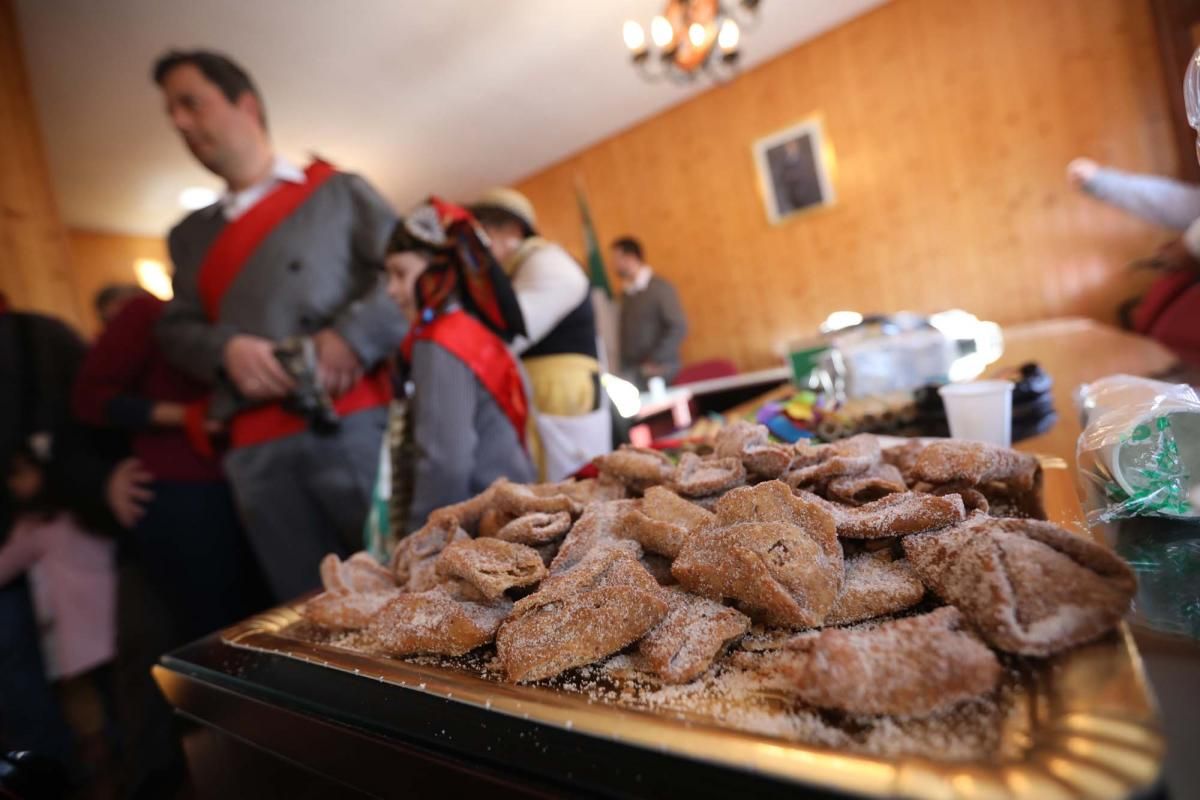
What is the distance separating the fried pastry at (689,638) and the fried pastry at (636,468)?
0.84 ft

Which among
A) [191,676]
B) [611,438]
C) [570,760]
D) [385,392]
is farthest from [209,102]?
[570,760]

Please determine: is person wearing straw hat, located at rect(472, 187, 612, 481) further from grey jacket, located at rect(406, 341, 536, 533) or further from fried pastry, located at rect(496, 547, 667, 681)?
fried pastry, located at rect(496, 547, 667, 681)

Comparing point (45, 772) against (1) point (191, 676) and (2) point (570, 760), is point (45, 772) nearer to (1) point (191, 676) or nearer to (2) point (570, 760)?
(1) point (191, 676)

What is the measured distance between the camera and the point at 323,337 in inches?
56.3

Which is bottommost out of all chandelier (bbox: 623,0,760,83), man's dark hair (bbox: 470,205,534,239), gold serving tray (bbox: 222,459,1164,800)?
gold serving tray (bbox: 222,459,1164,800)

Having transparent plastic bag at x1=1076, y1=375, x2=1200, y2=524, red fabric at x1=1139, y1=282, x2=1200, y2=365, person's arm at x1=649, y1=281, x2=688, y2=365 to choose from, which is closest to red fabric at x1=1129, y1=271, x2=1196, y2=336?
red fabric at x1=1139, y1=282, x2=1200, y2=365

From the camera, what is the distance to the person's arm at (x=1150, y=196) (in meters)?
2.32

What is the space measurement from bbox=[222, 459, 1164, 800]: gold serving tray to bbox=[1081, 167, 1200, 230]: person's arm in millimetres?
2604

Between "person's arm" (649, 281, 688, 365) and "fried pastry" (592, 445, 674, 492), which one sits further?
"person's arm" (649, 281, 688, 365)

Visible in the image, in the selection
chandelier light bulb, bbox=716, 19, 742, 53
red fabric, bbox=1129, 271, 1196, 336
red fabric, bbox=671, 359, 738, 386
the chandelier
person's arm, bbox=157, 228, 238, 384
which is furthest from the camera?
red fabric, bbox=671, 359, 738, 386

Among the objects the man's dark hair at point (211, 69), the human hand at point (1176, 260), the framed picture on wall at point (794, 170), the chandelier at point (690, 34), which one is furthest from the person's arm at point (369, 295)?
the framed picture on wall at point (794, 170)

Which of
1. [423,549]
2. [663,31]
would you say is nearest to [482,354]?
[423,549]

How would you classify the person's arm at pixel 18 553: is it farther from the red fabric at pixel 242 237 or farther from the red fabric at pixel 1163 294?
the red fabric at pixel 1163 294

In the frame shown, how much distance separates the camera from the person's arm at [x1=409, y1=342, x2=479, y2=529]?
→ 1.24 meters
